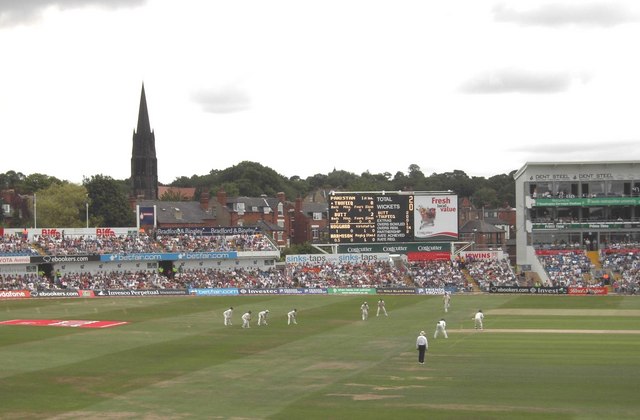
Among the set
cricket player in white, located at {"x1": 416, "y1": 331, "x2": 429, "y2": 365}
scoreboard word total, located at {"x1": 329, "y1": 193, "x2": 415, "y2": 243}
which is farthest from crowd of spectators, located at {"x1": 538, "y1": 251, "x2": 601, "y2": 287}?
cricket player in white, located at {"x1": 416, "y1": 331, "x2": 429, "y2": 365}

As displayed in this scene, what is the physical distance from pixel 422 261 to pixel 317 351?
41.9 metres

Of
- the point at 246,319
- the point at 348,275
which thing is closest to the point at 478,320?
the point at 246,319

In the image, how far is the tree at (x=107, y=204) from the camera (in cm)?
10962

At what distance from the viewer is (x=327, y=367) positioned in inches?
1197

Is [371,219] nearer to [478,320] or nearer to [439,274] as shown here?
[439,274]

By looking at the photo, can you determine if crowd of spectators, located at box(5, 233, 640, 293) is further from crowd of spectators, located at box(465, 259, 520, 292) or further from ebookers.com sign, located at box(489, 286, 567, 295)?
ebookers.com sign, located at box(489, 286, 567, 295)

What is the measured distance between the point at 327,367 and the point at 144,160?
118 meters

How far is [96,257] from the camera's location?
75.4m

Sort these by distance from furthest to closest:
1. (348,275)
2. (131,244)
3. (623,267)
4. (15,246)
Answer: (131,244) < (15,246) < (348,275) < (623,267)

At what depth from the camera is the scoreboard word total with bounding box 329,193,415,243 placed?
233 ft

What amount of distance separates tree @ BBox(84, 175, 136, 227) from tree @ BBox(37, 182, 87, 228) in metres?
4.78

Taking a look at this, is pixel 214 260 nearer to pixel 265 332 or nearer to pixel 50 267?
pixel 50 267

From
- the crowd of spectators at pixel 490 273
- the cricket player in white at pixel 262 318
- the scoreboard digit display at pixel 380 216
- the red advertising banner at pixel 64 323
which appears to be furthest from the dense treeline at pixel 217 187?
the cricket player in white at pixel 262 318

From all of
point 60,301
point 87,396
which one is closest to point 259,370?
point 87,396
